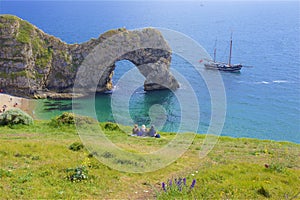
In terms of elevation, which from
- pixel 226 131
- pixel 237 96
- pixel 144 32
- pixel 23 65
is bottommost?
pixel 226 131

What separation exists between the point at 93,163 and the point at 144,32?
69.0m

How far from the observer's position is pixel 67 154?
19.1 m

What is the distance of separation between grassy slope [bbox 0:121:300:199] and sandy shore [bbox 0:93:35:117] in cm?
4657

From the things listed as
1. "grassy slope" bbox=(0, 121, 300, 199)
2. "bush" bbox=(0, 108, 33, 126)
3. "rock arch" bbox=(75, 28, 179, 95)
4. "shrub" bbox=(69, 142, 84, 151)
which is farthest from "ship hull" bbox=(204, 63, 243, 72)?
"shrub" bbox=(69, 142, 84, 151)

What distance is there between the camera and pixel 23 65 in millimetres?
72875

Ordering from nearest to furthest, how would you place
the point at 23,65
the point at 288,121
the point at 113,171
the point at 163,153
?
the point at 113,171 < the point at 163,153 < the point at 288,121 < the point at 23,65

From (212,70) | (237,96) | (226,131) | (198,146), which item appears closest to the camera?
(198,146)

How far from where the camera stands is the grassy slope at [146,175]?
14.0m

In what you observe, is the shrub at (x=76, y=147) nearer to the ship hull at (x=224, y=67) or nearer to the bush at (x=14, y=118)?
the bush at (x=14, y=118)

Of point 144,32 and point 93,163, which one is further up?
point 144,32

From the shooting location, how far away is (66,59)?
78938mm

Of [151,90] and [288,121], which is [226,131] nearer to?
[288,121]

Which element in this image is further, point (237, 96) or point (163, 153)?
point (237, 96)

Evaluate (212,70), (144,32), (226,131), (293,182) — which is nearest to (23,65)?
(144,32)
